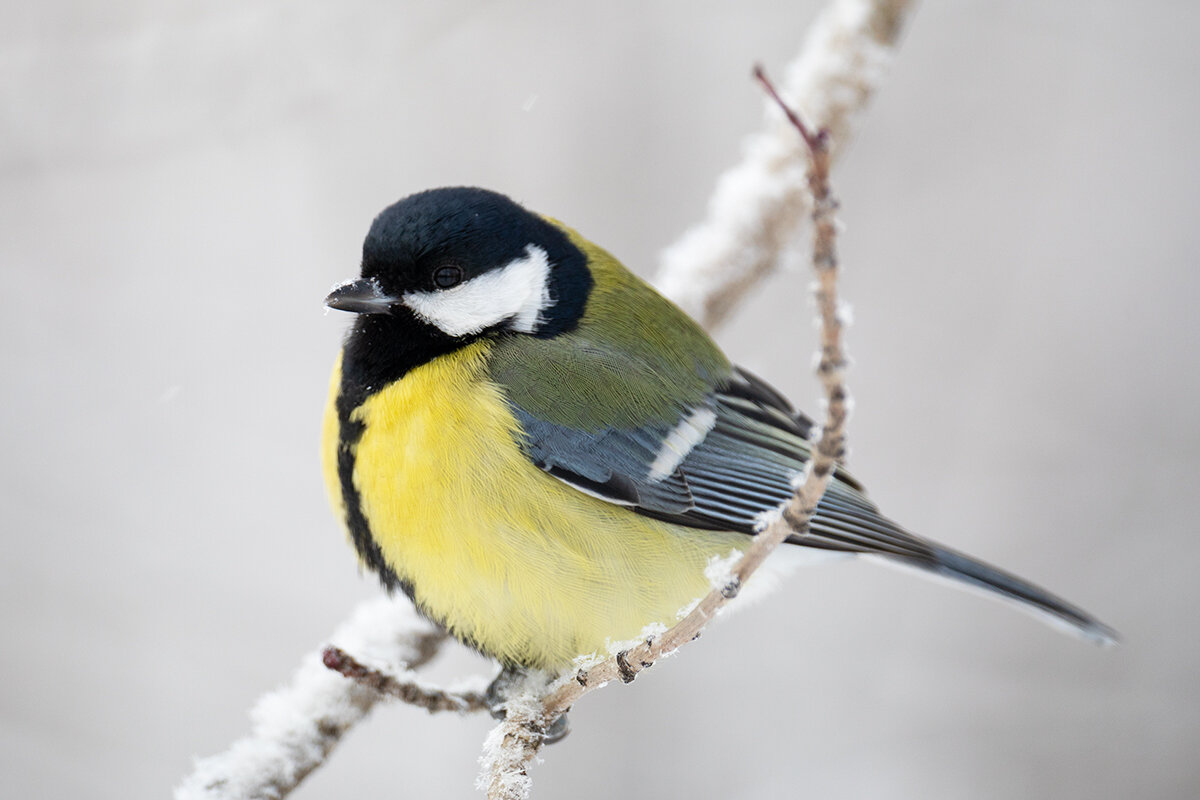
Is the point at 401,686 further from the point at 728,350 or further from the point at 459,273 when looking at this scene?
the point at 728,350

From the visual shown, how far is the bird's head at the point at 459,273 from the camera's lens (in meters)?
1.96

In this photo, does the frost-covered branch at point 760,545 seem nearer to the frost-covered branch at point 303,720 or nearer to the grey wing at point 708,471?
the frost-covered branch at point 303,720

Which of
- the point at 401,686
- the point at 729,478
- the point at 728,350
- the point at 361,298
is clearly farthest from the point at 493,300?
the point at 728,350

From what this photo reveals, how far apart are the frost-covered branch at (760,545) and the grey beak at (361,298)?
828 mm

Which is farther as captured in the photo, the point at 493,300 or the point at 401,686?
the point at 493,300

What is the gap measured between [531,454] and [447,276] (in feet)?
1.37

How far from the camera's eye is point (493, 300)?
2.07 m

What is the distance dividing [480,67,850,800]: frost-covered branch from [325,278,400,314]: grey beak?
828 mm

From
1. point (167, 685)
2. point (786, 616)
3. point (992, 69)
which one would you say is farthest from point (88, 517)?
point (992, 69)

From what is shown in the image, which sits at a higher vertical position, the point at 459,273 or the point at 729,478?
the point at 459,273

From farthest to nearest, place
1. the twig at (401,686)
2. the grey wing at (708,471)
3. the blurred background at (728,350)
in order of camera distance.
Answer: the blurred background at (728,350) → the grey wing at (708,471) → the twig at (401,686)

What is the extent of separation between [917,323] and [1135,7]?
1.71 m

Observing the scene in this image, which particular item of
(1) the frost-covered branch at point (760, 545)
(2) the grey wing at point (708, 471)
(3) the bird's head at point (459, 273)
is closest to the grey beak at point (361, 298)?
(3) the bird's head at point (459, 273)

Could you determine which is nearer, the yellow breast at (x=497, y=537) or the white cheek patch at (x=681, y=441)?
the yellow breast at (x=497, y=537)
